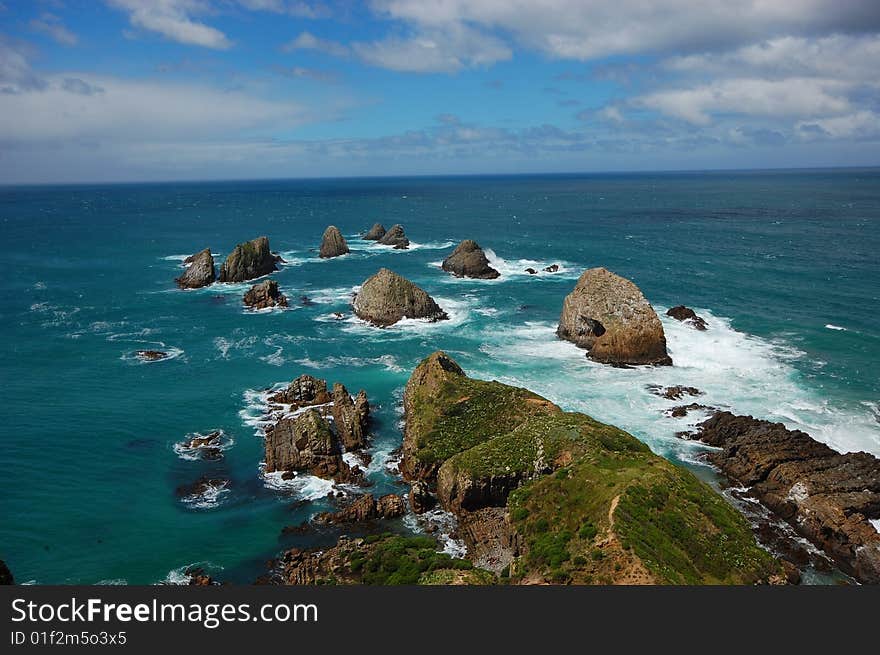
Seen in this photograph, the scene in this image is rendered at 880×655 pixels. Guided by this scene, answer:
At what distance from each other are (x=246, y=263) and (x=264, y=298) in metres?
24.4

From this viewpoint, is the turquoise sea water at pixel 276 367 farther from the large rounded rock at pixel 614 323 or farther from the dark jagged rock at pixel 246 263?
the dark jagged rock at pixel 246 263

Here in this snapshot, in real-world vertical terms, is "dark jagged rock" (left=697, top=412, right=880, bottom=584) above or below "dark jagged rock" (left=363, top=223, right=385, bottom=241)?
below

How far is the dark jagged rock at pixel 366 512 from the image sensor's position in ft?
145

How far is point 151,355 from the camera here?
78.4m

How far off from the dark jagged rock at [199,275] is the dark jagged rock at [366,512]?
87.5m

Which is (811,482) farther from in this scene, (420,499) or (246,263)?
(246,263)

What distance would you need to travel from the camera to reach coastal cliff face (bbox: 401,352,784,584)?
3244cm

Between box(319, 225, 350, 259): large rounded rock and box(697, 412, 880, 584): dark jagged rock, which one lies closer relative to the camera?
box(697, 412, 880, 584): dark jagged rock

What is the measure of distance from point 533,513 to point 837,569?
21217 millimetres

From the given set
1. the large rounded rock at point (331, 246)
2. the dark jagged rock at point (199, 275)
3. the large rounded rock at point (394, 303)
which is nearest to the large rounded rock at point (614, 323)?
the large rounded rock at point (394, 303)

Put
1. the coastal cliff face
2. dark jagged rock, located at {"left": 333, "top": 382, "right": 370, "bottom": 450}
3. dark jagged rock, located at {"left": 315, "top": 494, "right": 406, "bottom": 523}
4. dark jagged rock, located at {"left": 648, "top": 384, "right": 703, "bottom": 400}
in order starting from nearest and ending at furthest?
the coastal cliff face < dark jagged rock, located at {"left": 315, "top": 494, "right": 406, "bottom": 523} < dark jagged rock, located at {"left": 333, "top": 382, "right": 370, "bottom": 450} < dark jagged rock, located at {"left": 648, "top": 384, "right": 703, "bottom": 400}

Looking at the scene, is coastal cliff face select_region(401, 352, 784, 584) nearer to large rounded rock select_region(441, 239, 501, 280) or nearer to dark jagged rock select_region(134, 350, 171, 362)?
dark jagged rock select_region(134, 350, 171, 362)

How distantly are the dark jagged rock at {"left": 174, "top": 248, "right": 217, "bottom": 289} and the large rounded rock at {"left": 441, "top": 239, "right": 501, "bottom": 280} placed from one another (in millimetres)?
51554

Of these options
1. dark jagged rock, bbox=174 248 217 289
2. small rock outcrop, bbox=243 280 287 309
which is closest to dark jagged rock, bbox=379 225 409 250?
dark jagged rock, bbox=174 248 217 289
